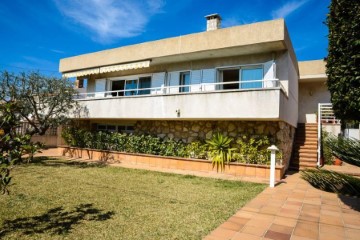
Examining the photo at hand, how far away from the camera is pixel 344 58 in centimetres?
806

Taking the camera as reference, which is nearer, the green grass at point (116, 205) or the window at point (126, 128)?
the green grass at point (116, 205)

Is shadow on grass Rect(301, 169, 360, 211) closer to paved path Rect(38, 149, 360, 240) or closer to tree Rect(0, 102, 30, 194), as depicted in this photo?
paved path Rect(38, 149, 360, 240)

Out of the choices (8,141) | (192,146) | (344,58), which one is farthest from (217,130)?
(8,141)

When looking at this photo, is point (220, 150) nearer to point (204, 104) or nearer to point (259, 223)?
point (204, 104)

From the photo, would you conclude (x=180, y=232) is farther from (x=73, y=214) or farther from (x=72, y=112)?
(x=72, y=112)

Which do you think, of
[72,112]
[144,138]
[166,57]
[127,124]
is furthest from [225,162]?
[72,112]

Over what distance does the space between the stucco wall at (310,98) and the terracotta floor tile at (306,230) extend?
22998 millimetres

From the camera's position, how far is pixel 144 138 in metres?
20.1

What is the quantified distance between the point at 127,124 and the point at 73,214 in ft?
53.2

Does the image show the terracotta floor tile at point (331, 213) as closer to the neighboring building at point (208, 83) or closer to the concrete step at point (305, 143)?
the neighboring building at point (208, 83)

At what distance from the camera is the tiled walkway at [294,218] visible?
6582 millimetres

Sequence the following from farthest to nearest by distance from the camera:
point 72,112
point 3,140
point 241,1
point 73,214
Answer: point 72,112 → point 241,1 → point 73,214 → point 3,140

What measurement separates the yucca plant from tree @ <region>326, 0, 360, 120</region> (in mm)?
8285

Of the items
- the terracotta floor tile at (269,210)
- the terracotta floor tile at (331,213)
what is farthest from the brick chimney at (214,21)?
the terracotta floor tile at (331,213)
